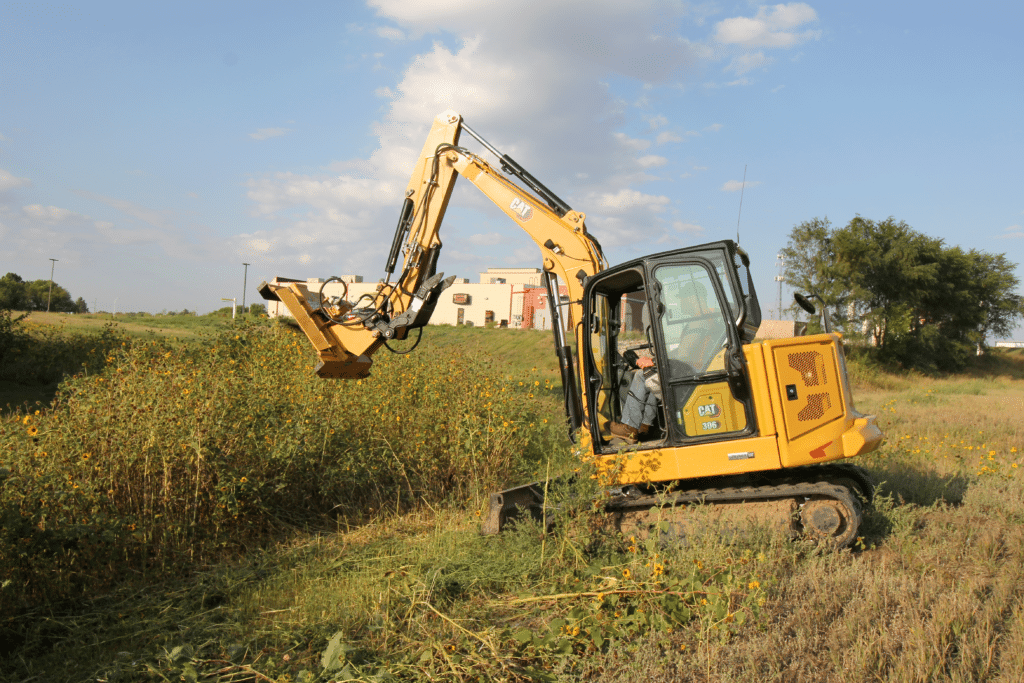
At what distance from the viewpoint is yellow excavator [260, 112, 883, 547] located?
5.23m

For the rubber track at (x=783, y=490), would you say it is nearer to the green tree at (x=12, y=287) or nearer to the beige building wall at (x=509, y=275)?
the green tree at (x=12, y=287)

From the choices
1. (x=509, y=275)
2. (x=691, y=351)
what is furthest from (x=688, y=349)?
(x=509, y=275)

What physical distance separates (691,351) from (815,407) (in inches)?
41.4

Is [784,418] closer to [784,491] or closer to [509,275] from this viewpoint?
[784,491]

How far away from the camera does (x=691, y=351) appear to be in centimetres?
550

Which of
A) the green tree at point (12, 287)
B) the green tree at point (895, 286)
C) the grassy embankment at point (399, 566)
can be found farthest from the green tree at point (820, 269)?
the green tree at point (12, 287)

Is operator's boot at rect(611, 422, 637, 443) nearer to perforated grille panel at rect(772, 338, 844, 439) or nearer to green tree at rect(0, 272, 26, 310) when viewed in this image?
perforated grille panel at rect(772, 338, 844, 439)

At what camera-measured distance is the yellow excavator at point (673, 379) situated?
5227 millimetres

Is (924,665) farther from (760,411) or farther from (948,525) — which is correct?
(948,525)

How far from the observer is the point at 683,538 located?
5258 mm

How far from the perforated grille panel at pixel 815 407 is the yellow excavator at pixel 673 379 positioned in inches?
→ 0.4

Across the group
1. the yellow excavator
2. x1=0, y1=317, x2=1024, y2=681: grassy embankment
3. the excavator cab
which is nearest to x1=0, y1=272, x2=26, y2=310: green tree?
x1=0, y1=317, x2=1024, y2=681: grassy embankment

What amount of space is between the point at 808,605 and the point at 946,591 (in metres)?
1.01

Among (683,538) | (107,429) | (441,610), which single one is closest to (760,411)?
(683,538)
